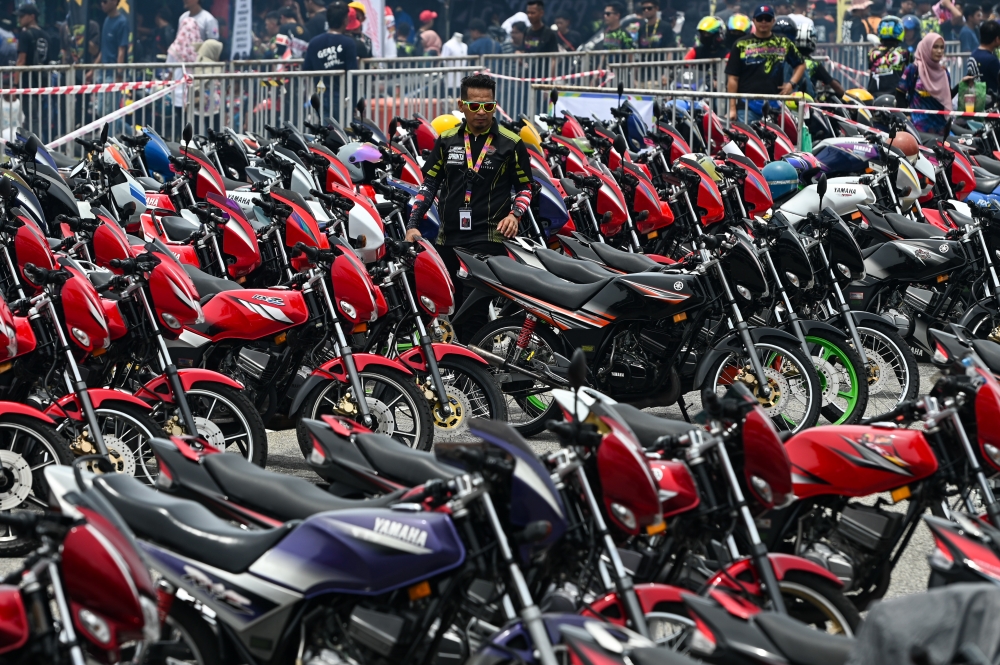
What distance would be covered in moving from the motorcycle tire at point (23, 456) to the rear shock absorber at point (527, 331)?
2.61 meters

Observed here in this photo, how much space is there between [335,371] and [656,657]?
4.07m

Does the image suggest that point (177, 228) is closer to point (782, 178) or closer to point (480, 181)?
point (480, 181)

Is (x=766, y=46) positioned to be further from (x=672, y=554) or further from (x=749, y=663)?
(x=749, y=663)

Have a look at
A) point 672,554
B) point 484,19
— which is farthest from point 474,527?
point 484,19

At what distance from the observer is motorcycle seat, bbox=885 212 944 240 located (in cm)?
966

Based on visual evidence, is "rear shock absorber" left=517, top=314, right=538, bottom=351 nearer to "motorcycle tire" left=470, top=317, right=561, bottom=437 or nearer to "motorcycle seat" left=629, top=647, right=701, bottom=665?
"motorcycle tire" left=470, top=317, right=561, bottom=437

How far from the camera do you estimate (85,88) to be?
640 inches

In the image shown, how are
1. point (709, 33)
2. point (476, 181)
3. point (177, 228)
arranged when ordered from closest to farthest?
point (476, 181), point (177, 228), point (709, 33)

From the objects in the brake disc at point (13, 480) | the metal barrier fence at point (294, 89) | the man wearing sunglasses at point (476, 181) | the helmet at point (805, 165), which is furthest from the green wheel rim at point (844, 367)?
the metal barrier fence at point (294, 89)

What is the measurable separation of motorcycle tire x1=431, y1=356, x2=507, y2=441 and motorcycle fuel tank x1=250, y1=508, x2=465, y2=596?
3287 mm

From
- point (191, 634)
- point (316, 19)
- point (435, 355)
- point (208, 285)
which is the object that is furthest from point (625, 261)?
point (316, 19)

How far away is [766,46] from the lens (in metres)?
16.1

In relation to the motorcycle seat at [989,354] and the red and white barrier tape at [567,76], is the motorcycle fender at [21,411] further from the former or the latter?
the red and white barrier tape at [567,76]

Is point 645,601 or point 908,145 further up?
point 908,145
